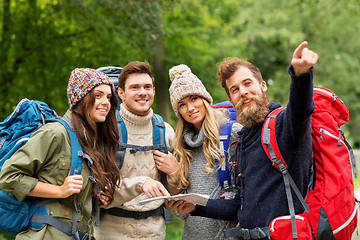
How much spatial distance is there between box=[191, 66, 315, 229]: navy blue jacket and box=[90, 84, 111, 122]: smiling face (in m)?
1.02

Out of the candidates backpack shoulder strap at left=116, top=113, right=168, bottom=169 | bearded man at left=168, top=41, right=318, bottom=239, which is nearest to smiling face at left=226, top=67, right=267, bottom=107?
bearded man at left=168, top=41, right=318, bottom=239

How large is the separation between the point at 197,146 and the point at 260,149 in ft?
2.66

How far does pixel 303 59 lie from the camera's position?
222 cm

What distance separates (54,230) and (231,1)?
10.7 m

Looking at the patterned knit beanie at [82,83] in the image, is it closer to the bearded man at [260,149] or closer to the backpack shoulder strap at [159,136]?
the backpack shoulder strap at [159,136]

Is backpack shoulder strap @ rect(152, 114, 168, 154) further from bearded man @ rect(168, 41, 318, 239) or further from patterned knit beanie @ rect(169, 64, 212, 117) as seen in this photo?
bearded man @ rect(168, 41, 318, 239)

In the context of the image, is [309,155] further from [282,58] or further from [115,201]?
[282,58]

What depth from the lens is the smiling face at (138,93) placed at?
3.57 meters

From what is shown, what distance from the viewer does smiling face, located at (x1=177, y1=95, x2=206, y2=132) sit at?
3447 mm

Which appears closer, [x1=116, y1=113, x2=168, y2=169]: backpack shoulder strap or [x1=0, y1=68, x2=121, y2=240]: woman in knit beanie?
[x1=0, y1=68, x2=121, y2=240]: woman in knit beanie

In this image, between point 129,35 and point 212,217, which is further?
point 129,35

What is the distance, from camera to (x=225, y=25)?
40.3 feet

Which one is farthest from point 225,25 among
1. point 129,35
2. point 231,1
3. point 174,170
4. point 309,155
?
point 309,155

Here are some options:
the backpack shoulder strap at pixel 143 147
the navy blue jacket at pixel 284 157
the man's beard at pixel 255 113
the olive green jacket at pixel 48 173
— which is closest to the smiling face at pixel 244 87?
the man's beard at pixel 255 113
